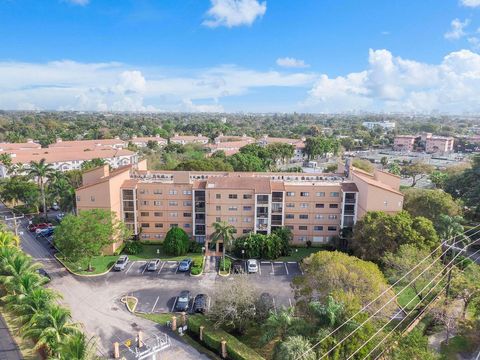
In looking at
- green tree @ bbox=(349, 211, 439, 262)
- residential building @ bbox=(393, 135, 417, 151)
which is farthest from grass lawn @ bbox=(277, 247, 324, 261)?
residential building @ bbox=(393, 135, 417, 151)

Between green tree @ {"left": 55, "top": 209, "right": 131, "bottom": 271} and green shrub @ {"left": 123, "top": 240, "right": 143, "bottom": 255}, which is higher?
green tree @ {"left": 55, "top": 209, "right": 131, "bottom": 271}

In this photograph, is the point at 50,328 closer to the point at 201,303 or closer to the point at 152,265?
Answer: the point at 201,303

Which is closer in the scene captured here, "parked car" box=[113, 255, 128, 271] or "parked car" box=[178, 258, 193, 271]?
"parked car" box=[113, 255, 128, 271]

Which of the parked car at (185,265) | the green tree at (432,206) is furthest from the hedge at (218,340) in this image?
the green tree at (432,206)

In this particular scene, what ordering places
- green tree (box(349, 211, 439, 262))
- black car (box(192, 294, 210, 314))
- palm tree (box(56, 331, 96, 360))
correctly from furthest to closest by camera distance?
green tree (box(349, 211, 439, 262)), black car (box(192, 294, 210, 314)), palm tree (box(56, 331, 96, 360))

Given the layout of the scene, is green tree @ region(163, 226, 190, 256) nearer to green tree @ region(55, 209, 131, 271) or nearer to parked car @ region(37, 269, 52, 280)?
green tree @ region(55, 209, 131, 271)
